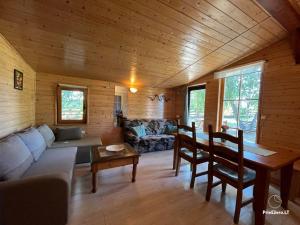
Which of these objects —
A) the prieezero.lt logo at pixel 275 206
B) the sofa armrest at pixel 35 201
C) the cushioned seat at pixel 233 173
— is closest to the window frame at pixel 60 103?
the sofa armrest at pixel 35 201

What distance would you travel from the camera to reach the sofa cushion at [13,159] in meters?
1.47

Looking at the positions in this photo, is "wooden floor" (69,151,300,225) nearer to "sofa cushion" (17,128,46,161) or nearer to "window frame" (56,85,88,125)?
"sofa cushion" (17,128,46,161)

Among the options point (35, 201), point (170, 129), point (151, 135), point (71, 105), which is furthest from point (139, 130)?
point (35, 201)

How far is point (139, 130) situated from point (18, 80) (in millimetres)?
2721

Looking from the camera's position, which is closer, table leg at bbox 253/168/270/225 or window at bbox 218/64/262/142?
table leg at bbox 253/168/270/225

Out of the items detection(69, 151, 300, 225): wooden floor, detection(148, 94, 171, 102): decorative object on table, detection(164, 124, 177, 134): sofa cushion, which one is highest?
detection(148, 94, 171, 102): decorative object on table

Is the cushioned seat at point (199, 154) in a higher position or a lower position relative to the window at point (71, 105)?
lower

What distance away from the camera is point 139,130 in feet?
13.8

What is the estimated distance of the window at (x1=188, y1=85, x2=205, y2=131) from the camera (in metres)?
4.64

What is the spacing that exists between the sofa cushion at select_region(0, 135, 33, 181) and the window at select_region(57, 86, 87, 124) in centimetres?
192

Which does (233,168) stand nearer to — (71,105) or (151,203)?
(151,203)

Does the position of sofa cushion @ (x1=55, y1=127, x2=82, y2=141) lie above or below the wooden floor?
above

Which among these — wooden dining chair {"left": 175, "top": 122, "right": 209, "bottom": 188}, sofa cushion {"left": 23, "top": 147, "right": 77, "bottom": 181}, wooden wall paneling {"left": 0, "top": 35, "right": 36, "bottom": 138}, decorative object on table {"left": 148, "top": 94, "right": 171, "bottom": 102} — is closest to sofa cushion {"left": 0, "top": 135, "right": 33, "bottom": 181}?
sofa cushion {"left": 23, "top": 147, "right": 77, "bottom": 181}

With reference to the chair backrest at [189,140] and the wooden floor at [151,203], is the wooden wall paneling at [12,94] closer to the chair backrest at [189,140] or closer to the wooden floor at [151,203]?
the wooden floor at [151,203]
